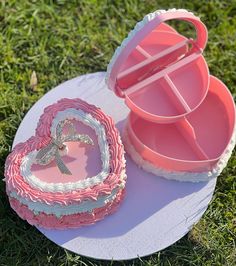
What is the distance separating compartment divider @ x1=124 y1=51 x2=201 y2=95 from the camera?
83.7 inches

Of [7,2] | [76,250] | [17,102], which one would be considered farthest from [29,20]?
[76,250]

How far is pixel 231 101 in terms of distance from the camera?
222 centimetres

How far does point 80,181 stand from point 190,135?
463mm

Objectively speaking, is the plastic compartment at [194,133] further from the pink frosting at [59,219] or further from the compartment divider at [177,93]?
the pink frosting at [59,219]

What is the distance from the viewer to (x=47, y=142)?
2027 mm

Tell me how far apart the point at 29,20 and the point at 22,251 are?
105 cm

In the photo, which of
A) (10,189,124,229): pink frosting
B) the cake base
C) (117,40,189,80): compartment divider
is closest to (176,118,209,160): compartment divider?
the cake base

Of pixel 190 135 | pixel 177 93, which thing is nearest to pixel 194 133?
pixel 190 135

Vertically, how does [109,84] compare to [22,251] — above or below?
above

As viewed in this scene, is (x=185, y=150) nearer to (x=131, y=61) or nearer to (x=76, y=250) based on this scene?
(x=131, y=61)

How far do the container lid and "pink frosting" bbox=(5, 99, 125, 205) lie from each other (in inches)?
4.6

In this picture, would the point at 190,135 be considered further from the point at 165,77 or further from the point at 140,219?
the point at 140,219

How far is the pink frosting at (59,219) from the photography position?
78.1 inches

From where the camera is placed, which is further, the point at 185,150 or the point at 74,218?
the point at 185,150
